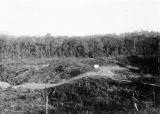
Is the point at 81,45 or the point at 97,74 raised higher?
the point at 81,45

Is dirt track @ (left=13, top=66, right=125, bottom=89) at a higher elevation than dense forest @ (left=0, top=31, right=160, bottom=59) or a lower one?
lower

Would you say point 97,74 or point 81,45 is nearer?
point 97,74

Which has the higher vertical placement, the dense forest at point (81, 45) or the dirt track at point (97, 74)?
the dense forest at point (81, 45)

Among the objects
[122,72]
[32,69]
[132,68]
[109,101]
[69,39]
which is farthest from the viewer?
[69,39]

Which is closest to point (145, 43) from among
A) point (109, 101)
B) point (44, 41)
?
point (44, 41)

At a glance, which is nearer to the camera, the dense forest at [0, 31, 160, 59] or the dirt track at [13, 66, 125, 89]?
the dirt track at [13, 66, 125, 89]

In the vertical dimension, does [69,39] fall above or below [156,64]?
above

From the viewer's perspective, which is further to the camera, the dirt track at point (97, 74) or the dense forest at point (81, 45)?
the dense forest at point (81, 45)

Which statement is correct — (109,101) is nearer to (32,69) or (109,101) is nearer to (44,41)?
(32,69)
